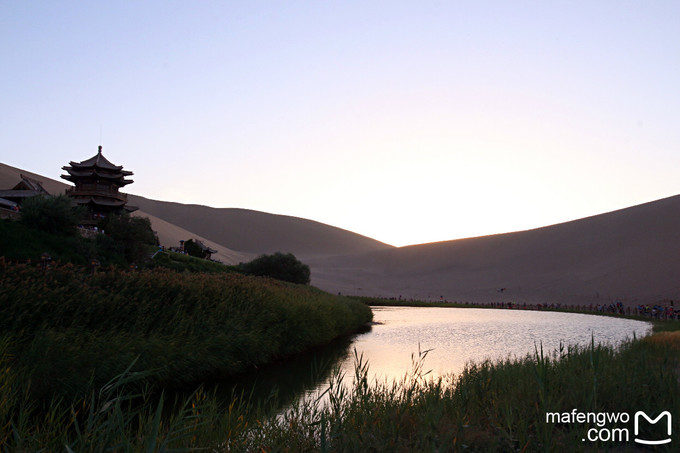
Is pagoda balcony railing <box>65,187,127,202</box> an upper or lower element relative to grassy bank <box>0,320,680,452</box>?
upper

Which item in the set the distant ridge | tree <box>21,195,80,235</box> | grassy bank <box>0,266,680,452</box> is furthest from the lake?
the distant ridge

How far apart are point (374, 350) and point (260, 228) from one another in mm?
155494

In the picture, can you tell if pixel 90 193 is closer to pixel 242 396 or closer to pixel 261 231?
pixel 242 396

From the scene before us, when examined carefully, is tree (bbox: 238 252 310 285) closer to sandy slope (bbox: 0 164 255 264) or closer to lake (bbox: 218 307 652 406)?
lake (bbox: 218 307 652 406)

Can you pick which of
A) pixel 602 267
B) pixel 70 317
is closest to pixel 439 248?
pixel 602 267

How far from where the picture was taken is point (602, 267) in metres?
73.7

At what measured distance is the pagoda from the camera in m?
50.0

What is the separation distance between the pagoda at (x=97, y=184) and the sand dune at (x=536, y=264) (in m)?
36.7

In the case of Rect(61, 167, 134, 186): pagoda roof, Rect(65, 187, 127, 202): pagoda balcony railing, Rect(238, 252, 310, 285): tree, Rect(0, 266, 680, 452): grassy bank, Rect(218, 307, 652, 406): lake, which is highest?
Rect(61, 167, 134, 186): pagoda roof

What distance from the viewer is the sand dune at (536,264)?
64.9 metres

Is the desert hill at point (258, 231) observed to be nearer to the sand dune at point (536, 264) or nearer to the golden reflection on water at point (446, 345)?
the sand dune at point (536, 264)

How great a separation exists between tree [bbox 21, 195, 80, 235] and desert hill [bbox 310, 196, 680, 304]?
50.6m

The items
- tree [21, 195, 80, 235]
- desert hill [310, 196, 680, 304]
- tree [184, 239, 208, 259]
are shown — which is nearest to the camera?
tree [21, 195, 80, 235]

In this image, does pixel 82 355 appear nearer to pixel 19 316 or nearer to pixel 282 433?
pixel 19 316
